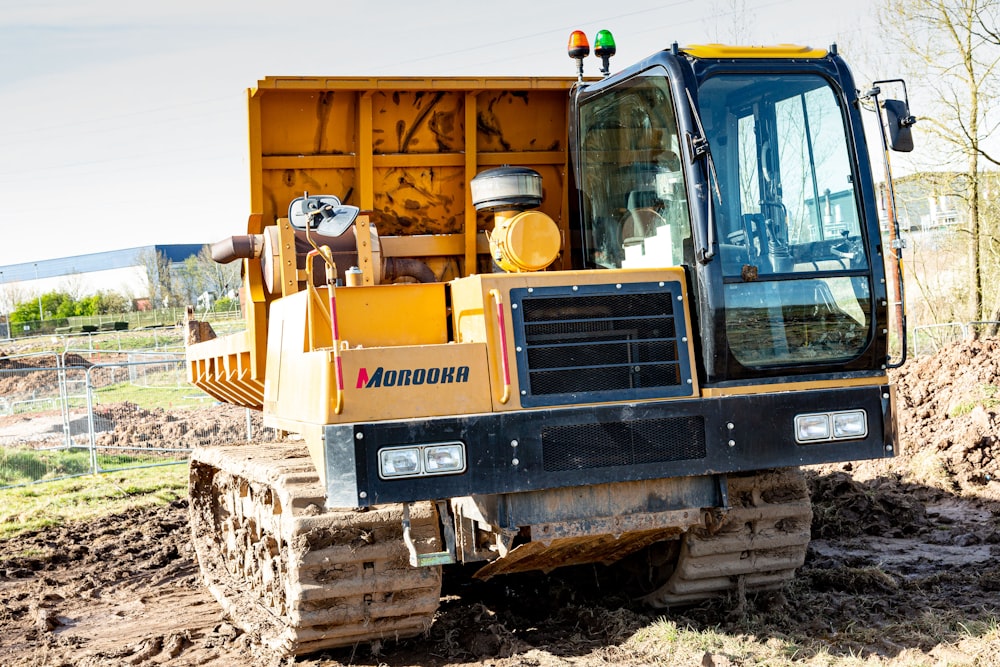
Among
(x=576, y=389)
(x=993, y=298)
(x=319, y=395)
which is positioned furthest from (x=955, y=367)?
(x=319, y=395)

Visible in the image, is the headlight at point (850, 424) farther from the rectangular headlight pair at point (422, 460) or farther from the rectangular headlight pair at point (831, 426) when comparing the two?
the rectangular headlight pair at point (422, 460)

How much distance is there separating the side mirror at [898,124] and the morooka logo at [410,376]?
2322 mm

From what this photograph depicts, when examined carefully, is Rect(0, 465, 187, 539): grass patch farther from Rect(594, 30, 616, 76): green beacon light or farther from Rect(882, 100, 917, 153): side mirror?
Rect(882, 100, 917, 153): side mirror

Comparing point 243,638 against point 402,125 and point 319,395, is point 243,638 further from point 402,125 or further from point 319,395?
point 402,125

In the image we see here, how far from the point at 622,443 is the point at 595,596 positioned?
2078 mm

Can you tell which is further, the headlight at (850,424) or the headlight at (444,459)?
the headlight at (850,424)

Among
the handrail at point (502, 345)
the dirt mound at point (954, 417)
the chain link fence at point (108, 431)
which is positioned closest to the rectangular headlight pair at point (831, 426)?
the handrail at point (502, 345)

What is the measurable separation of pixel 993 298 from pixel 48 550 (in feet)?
49.3

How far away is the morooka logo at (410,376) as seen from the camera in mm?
4693

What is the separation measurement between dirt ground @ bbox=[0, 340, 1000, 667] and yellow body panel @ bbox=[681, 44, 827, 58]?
114 inches

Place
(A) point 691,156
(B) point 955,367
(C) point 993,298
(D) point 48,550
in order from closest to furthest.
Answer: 1. (A) point 691,156
2. (D) point 48,550
3. (B) point 955,367
4. (C) point 993,298

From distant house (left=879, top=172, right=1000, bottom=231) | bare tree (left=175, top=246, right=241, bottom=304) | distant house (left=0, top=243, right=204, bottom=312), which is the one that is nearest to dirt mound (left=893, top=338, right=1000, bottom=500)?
distant house (left=879, top=172, right=1000, bottom=231)

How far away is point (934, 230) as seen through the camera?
18.7 metres

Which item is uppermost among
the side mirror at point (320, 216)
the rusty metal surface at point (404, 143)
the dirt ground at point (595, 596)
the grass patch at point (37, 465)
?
the rusty metal surface at point (404, 143)
